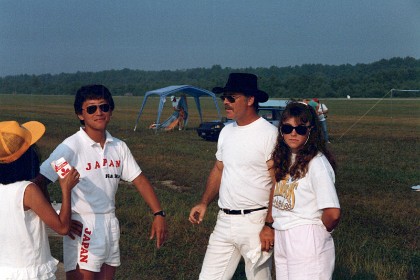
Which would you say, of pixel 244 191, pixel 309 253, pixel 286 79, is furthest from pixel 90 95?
pixel 286 79

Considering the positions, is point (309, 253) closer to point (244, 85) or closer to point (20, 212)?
point (244, 85)

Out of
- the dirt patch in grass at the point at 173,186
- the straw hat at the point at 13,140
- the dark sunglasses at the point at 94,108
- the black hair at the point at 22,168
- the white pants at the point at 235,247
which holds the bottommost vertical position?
the dirt patch in grass at the point at 173,186

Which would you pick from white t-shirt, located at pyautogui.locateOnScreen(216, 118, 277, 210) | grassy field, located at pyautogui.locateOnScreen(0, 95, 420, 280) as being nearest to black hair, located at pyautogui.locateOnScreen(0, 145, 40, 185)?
white t-shirt, located at pyautogui.locateOnScreen(216, 118, 277, 210)

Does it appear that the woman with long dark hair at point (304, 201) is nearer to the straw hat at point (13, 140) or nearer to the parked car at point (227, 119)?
the straw hat at point (13, 140)

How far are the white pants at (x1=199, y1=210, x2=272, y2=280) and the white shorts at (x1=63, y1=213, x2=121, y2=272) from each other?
694mm

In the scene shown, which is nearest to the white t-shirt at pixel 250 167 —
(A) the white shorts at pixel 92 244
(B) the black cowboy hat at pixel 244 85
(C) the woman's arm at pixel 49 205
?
(B) the black cowboy hat at pixel 244 85

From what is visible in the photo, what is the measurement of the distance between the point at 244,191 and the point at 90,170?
972 millimetres

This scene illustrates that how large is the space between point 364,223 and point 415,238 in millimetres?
909

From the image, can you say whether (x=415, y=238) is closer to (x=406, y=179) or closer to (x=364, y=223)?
(x=364, y=223)

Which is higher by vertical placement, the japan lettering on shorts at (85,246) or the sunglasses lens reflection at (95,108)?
the sunglasses lens reflection at (95,108)

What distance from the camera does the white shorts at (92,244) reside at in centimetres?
346

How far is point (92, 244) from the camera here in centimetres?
346

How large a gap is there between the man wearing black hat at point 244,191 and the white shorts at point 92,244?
0.73 metres

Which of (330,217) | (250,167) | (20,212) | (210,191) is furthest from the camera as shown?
(210,191)
